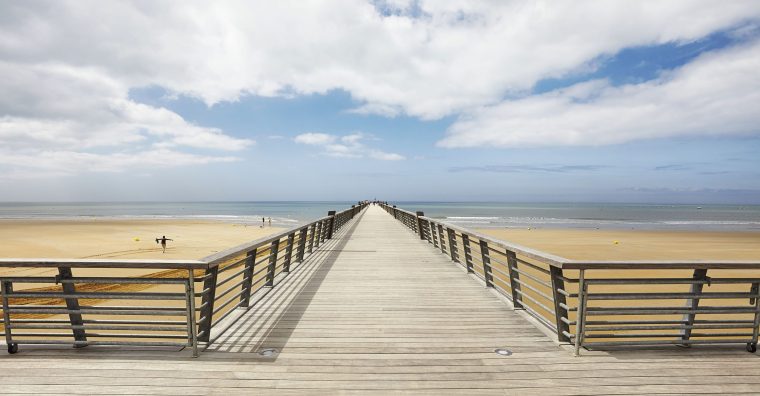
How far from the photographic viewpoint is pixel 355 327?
4598 mm

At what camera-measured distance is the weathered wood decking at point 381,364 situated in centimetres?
320

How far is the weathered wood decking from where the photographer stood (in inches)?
126

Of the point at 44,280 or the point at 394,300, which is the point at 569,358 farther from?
the point at 44,280

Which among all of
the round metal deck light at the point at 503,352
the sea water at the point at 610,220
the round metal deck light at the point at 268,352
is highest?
the round metal deck light at the point at 268,352

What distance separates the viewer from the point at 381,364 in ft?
11.9

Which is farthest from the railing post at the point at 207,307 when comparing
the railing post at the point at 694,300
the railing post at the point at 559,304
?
the railing post at the point at 694,300

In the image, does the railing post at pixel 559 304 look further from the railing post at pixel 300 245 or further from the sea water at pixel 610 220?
the sea water at pixel 610 220

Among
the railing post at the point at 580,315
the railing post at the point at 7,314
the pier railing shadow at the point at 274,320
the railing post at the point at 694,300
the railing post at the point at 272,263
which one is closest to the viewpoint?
the railing post at the point at 7,314

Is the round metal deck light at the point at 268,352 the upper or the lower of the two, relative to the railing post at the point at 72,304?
lower

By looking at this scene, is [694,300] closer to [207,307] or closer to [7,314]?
[207,307]

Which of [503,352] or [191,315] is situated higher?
[191,315]

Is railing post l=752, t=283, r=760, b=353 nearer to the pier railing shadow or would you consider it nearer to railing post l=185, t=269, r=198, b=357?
the pier railing shadow

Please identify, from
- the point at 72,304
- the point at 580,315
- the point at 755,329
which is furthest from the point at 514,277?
the point at 72,304

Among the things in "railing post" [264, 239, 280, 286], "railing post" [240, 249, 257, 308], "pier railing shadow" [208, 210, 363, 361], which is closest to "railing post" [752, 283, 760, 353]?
"pier railing shadow" [208, 210, 363, 361]
